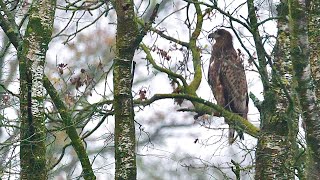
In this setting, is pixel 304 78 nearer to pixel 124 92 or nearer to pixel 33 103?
pixel 124 92

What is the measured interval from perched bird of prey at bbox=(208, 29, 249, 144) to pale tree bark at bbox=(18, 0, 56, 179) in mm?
4656

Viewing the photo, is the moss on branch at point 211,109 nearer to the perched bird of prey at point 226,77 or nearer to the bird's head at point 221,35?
the perched bird of prey at point 226,77

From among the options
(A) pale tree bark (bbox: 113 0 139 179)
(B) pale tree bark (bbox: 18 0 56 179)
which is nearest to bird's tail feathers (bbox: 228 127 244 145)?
(A) pale tree bark (bbox: 113 0 139 179)

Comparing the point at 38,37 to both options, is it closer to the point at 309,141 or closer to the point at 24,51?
the point at 24,51

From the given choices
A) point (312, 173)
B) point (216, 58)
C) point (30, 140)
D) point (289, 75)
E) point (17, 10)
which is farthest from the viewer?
point (216, 58)

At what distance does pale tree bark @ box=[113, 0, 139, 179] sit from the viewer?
7176 millimetres

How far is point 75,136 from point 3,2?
153cm

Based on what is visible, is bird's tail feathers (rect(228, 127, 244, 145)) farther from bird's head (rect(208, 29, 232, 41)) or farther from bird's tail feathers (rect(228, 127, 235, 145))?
bird's head (rect(208, 29, 232, 41))

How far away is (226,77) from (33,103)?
202 inches

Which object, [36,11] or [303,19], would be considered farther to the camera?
[36,11]

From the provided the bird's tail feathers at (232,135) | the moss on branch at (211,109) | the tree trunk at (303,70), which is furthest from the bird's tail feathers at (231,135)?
the tree trunk at (303,70)

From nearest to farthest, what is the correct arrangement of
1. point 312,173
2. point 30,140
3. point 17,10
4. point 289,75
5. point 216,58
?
point 312,173 → point 30,140 → point 289,75 → point 17,10 → point 216,58

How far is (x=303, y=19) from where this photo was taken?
247 inches

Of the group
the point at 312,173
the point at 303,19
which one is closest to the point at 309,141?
the point at 312,173
